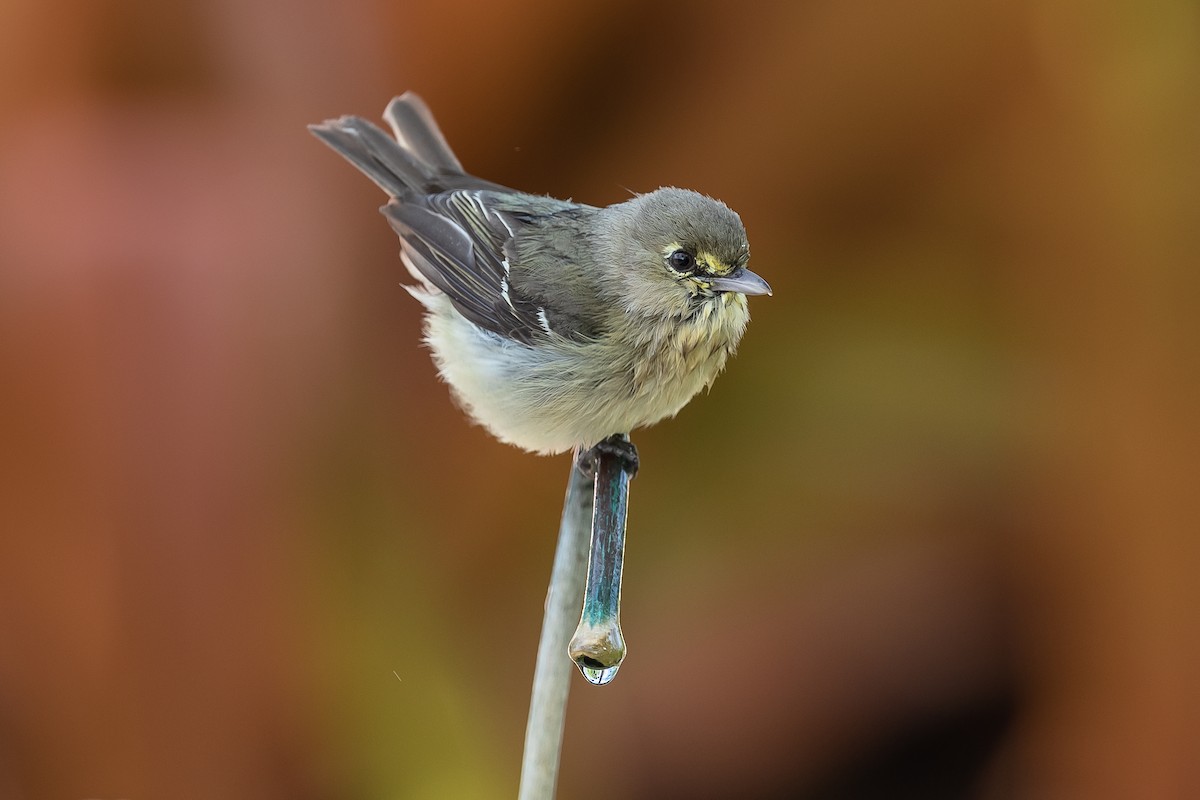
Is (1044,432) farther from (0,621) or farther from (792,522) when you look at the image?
(0,621)

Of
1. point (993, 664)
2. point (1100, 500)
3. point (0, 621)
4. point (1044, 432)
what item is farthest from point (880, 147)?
point (0, 621)

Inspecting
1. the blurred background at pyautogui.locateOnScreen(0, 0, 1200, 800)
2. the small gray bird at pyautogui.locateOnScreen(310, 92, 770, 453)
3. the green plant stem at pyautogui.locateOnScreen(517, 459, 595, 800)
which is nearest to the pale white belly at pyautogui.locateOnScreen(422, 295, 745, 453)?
the small gray bird at pyautogui.locateOnScreen(310, 92, 770, 453)

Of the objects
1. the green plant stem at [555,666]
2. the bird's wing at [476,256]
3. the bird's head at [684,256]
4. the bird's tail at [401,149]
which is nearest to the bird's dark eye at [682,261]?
the bird's head at [684,256]

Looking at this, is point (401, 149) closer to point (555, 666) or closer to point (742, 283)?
point (742, 283)

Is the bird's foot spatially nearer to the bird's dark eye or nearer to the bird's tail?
the bird's dark eye

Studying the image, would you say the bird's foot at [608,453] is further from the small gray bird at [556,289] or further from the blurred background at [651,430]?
the blurred background at [651,430]
